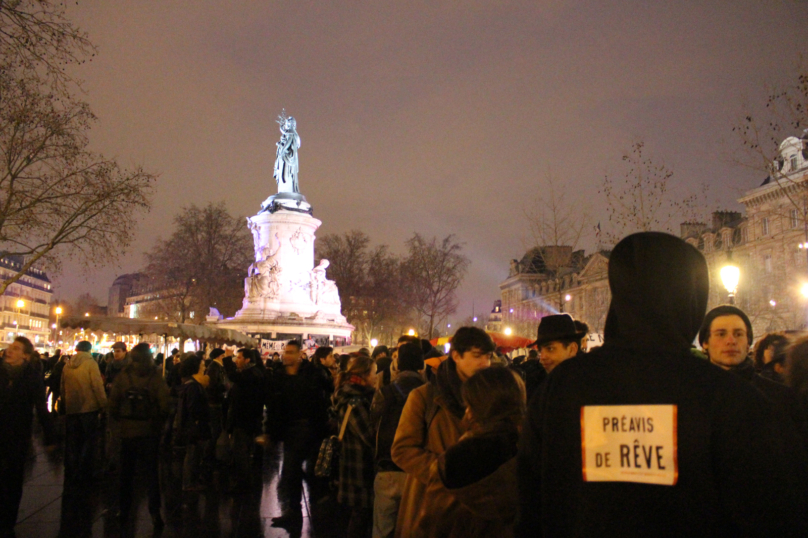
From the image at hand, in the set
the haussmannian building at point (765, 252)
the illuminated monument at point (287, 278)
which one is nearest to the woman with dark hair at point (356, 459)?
the haussmannian building at point (765, 252)

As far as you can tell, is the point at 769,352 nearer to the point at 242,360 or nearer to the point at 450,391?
the point at 450,391

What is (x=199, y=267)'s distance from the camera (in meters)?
46.7

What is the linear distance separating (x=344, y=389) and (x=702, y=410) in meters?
3.87

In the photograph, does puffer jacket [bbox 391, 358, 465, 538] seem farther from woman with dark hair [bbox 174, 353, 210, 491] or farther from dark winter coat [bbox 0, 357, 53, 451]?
woman with dark hair [bbox 174, 353, 210, 491]

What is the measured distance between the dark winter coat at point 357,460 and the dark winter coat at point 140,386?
7.76 ft

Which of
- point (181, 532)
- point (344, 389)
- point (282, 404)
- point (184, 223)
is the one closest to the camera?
point (344, 389)

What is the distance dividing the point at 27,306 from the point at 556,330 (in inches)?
5036

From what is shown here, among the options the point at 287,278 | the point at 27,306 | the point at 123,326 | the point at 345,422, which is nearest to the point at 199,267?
the point at 287,278

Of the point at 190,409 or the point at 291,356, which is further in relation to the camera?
the point at 190,409

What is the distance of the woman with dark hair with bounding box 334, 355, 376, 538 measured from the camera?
5.08m

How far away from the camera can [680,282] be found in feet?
6.52

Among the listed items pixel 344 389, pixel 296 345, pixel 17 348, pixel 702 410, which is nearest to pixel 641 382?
pixel 702 410

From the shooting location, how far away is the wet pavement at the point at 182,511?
6.55 m

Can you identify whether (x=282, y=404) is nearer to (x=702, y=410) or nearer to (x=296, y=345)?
(x=296, y=345)
